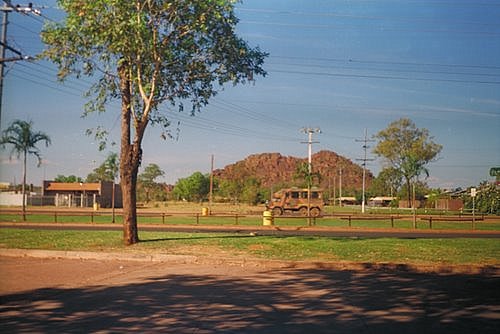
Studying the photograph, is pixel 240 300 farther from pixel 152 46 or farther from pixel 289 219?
pixel 289 219

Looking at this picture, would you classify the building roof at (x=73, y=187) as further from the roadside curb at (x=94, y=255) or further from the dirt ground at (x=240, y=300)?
the dirt ground at (x=240, y=300)

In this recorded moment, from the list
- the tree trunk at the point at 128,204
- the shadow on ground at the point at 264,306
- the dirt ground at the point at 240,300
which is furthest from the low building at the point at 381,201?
the shadow on ground at the point at 264,306

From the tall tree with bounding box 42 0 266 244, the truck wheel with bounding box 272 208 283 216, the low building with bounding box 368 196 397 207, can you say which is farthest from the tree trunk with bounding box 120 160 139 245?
the low building with bounding box 368 196 397 207

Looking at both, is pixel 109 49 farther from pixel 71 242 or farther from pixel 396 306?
pixel 396 306

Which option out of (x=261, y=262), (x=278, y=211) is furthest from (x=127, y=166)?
(x=278, y=211)

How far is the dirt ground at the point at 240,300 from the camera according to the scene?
7.35 meters

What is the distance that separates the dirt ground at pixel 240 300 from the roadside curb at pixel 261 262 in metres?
0.18

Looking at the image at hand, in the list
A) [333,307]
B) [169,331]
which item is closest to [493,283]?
[333,307]

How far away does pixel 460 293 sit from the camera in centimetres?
1007

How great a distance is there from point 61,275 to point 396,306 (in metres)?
7.64

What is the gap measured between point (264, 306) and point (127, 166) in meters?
10.3

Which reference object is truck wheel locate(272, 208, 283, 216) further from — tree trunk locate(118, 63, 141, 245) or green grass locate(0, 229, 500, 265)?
tree trunk locate(118, 63, 141, 245)

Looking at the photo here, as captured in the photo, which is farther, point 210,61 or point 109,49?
point 210,61

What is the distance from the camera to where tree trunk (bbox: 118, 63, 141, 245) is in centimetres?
1766
